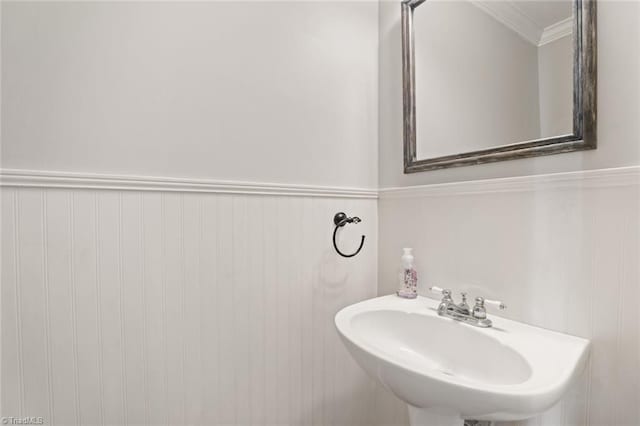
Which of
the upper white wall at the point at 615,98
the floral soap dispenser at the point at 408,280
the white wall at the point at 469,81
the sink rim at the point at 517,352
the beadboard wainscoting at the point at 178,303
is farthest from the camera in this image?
the floral soap dispenser at the point at 408,280

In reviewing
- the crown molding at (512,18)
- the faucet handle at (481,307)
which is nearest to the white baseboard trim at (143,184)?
the faucet handle at (481,307)

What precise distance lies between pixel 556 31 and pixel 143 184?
1203mm

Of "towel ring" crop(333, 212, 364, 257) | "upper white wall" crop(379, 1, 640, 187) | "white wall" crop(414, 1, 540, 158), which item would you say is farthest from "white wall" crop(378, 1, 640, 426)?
"towel ring" crop(333, 212, 364, 257)

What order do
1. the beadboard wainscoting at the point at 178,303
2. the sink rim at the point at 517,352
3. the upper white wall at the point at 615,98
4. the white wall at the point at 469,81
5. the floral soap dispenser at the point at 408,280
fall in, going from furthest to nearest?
the floral soap dispenser at the point at 408,280 → the white wall at the point at 469,81 → the beadboard wainscoting at the point at 178,303 → the upper white wall at the point at 615,98 → the sink rim at the point at 517,352

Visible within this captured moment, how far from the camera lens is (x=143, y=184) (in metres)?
0.90

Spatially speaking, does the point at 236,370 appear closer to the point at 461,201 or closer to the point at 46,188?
the point at 46,188

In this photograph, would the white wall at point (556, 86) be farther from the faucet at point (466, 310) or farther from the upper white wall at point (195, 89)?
the upper white wall at point (195, 89)

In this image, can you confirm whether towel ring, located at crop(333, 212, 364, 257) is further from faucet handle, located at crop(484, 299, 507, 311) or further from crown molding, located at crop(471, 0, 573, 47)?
crown molding, located at crop(471, 0, 573, 47)

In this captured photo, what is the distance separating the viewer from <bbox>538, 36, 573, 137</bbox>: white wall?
789 mm

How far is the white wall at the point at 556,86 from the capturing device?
0.79 m

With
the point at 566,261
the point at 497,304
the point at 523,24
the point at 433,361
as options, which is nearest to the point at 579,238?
the point at 566,261

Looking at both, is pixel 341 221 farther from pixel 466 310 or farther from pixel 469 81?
pixel 469 81

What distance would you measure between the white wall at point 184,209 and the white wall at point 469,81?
24cm

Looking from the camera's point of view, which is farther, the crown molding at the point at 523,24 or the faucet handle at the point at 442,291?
the faucet handle at the point at 442,291
